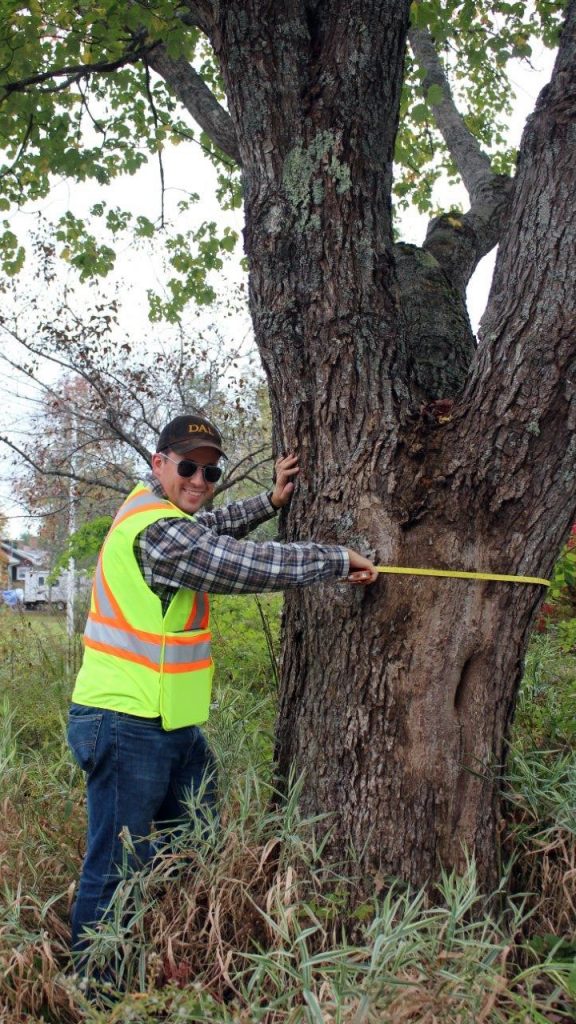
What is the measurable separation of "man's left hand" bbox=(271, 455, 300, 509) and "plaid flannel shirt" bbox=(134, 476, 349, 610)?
0.39 meters

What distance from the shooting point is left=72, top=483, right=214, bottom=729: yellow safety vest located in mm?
2900

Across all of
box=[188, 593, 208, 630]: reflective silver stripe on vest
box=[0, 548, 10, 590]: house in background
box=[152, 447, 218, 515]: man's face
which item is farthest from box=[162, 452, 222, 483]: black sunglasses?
box=[0, 548, 10, 590]: house in background

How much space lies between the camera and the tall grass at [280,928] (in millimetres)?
2230

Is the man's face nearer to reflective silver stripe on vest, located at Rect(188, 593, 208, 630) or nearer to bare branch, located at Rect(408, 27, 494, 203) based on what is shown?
reflective silver stripe on vest, located at Rect(188, 593, 208, 630)

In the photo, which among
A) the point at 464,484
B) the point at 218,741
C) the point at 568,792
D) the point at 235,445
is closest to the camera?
the point at 464,484

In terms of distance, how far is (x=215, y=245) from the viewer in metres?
7.80

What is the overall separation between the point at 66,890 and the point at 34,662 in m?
3.80

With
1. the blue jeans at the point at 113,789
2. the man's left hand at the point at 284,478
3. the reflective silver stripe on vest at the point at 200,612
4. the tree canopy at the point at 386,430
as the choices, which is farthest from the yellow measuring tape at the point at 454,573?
the blue jeans at the point at 113,789

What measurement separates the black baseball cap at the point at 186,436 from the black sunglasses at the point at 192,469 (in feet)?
0.14

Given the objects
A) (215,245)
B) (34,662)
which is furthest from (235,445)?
(34,662)

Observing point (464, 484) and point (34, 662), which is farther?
point (34, 662)

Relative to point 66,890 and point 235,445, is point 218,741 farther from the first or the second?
point 235,445

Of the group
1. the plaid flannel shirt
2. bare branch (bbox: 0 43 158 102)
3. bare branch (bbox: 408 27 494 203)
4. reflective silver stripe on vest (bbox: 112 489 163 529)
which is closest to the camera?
the plaid flannel shirt

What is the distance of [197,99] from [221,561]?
333cm
